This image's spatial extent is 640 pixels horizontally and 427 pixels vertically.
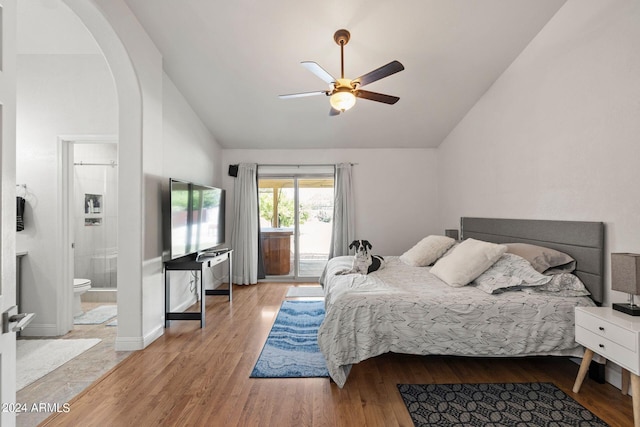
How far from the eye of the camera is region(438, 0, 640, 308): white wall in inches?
83.8

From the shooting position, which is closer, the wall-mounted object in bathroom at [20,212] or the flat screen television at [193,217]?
the wall-mounted object in bathroom at [20,212]

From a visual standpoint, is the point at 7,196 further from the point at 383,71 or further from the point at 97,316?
the point at 97,316

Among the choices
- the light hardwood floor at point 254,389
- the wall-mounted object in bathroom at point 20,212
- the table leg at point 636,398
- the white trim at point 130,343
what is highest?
the wall-mounted object in bathroom at point 20,212

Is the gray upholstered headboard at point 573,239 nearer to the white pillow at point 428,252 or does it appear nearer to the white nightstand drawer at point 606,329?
the white nightstand drawer at point 606,329

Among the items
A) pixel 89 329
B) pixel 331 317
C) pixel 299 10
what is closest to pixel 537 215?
pixel 331 317

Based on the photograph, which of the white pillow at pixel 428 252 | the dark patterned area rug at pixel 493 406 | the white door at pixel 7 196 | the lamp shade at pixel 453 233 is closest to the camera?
the white door at pixel 7 196

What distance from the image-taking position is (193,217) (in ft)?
12.1

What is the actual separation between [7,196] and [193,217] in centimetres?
267

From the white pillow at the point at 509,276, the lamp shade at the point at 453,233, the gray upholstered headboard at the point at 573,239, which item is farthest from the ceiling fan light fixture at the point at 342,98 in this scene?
the lamp shade at the point at 453,233

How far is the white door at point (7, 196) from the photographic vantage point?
1034 mm

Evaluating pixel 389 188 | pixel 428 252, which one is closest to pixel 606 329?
pixel 428 252

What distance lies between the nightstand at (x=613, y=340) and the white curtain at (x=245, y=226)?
434 cm

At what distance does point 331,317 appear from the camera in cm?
227

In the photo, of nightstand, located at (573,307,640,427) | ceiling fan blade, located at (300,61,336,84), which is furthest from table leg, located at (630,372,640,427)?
ceiling fan blade, located at (300,61,336,84)
